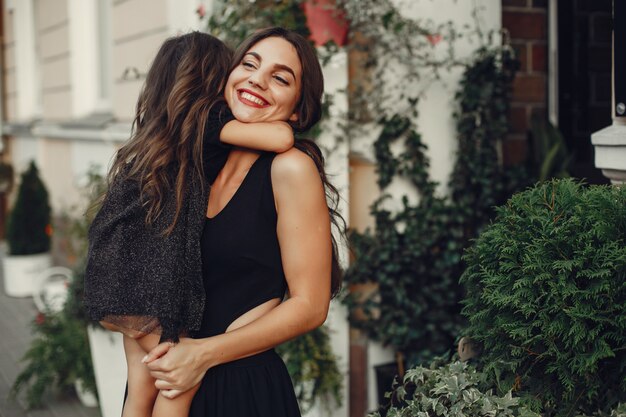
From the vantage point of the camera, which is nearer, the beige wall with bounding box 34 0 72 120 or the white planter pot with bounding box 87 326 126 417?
the white planter pot with bounding box 87 326 126 417

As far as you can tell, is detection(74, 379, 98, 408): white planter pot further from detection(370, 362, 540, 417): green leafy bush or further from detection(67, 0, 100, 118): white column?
detection(67, 0, 100, 118): white column

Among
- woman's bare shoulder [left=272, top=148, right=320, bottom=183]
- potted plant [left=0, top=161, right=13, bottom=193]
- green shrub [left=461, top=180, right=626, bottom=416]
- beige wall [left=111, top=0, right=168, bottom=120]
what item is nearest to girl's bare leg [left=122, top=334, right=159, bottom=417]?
woman's bare shoulder [left=272, top=148, right=320, bottom=183]

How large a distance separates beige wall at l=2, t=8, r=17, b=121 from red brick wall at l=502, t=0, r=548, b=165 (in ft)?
31.8

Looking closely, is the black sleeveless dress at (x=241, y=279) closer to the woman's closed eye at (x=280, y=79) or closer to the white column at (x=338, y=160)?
the woman's closed eye at (x=280, y=79)

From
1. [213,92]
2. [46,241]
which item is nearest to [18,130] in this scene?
[46,241]

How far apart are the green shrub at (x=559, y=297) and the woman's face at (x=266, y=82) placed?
2.24 ft

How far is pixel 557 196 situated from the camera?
2166 mm

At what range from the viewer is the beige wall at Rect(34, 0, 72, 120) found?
9.63m

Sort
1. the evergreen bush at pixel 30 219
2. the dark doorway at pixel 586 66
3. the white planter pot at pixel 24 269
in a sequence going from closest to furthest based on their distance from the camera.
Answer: the dark doorway at pixel 586 66 < the evergreen bush at pixel 30 219 < the white planter pot at pixel 24 269

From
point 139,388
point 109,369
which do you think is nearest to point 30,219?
point 109,369

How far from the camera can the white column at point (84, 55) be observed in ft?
29.0

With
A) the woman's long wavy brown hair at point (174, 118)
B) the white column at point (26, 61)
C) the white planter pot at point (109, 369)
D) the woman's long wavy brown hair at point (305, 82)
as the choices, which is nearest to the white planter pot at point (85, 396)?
the white planter pot at point (109, 369)

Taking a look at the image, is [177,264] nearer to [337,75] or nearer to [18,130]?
[337,75]

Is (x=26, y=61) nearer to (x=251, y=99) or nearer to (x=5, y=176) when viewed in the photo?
(x=5, y=176)
